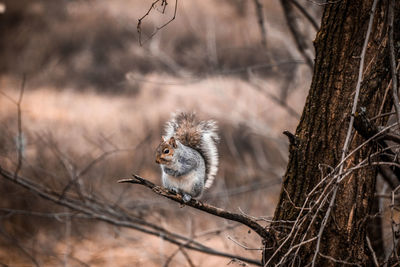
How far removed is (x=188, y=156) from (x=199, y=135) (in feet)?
0.91

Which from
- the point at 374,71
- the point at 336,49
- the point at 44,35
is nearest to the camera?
the point at 374,71

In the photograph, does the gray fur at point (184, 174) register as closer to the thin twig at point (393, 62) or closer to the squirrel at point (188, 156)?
the squirrel at point (188, 156)

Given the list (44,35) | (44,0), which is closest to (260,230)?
(44,35)

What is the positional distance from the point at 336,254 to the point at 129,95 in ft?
19.2

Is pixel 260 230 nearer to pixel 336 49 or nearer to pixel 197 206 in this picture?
pixel 197 206

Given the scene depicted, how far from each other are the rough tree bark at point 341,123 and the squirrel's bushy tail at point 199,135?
0.74 meters

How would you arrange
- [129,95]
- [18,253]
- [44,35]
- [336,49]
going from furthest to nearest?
[44,35], [129,95], [18,253], [336,49]

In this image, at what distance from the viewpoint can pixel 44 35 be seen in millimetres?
8242

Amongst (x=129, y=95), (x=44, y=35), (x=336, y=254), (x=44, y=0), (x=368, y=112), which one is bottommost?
(x=336, y=254)

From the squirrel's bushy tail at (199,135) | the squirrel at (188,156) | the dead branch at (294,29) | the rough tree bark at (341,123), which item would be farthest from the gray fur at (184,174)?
the dead branch at (294,29)

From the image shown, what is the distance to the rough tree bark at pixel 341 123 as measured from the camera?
1.71 meters

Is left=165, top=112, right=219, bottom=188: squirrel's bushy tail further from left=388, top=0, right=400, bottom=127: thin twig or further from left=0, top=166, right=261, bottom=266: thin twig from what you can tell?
left=388, top=0, right=400, bottom=127: thin twig

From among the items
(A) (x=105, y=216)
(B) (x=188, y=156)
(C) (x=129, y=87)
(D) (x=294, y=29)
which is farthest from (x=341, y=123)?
(C) (x=129, y=87)

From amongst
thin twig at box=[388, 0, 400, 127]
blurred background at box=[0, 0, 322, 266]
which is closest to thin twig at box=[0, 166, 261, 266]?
thin twig at box=[388, 0, 400, 127]
